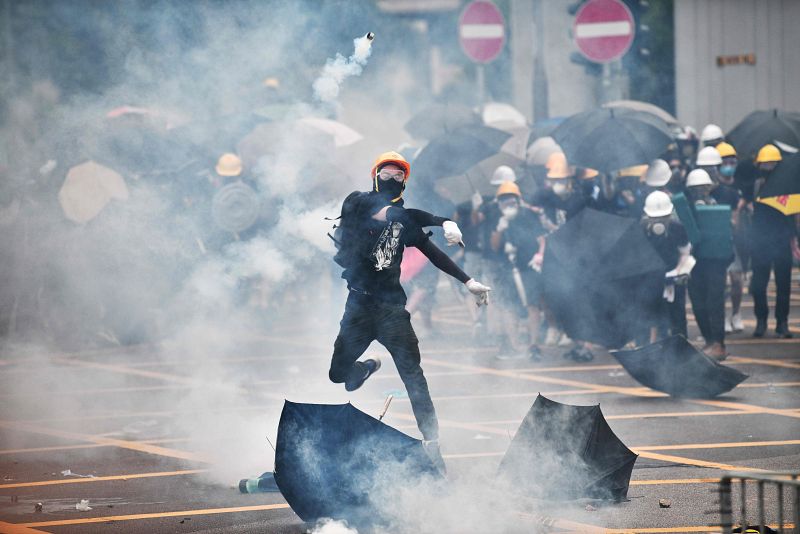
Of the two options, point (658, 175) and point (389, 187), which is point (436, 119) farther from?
point (389, 187)

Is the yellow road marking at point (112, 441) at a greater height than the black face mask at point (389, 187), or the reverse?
the black face mask at point (389, 187)

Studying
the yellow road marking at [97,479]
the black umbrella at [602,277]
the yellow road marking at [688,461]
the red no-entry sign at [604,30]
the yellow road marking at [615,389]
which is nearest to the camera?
the yellow road marking at [688,461]

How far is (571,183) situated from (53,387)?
18.0 feet

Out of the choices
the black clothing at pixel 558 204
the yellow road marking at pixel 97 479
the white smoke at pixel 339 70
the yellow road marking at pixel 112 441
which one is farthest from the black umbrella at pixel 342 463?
the black clothing at pixel 558 204

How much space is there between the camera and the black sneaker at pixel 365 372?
297 inches

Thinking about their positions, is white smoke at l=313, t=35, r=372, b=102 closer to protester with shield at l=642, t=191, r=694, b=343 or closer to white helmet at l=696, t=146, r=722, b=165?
protester with shield at l=642, t=191, r=694, b=343

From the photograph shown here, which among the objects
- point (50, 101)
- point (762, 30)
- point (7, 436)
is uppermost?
point (762, 30)

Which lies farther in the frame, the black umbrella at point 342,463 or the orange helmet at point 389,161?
the orange helmet at point 389,161

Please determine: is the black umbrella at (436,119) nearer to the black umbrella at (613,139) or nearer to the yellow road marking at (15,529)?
the black umbrella at (613,139)

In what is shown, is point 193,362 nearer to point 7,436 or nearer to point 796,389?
point 7,436

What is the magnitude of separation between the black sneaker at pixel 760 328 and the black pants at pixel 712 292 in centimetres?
134

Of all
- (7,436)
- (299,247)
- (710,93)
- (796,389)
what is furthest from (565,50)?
(7,436)

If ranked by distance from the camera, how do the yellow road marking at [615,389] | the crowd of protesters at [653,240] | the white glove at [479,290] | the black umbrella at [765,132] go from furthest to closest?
the black umbrella at [765,132] → the crowd of protesters at [653,240] → the yellow road marking at [615,389] → the white glove at [479,290]

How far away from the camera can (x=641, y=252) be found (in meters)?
11.0
